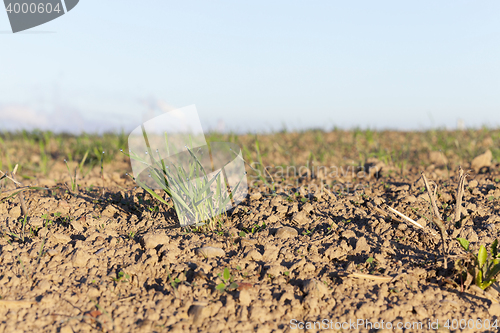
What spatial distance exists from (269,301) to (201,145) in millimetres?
1151

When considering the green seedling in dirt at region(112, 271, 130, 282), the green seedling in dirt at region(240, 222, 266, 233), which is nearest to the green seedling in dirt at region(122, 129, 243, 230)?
the green seedling in dirt at region(240, 222, 266, 233)

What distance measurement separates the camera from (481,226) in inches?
88.3

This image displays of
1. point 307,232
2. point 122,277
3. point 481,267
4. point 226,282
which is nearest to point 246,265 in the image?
point 226,282

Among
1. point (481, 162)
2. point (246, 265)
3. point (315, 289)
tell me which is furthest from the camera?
point (481, 162)

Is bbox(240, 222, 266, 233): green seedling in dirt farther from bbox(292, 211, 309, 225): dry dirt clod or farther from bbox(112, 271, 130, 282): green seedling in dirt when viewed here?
bbox(112, 271, 130, 282): green seedling in dirt

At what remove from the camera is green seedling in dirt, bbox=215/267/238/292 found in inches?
65.4

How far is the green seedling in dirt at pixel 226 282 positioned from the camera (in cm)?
166

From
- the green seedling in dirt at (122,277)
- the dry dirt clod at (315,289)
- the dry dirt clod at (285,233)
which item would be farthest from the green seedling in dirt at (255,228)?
the green seedling in dirt at (122,277)

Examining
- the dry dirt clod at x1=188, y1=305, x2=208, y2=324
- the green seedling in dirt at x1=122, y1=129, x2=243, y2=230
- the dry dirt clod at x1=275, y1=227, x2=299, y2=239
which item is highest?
the green seedling in dirt at x1=122, y1=129, x2=243, y2=230

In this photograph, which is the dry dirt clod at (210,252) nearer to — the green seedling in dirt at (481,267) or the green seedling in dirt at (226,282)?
the green seedling in dirt at (226,282)

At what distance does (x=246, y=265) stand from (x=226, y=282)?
0.16 meters

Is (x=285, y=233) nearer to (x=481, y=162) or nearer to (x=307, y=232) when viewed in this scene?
(x=307, y=232)

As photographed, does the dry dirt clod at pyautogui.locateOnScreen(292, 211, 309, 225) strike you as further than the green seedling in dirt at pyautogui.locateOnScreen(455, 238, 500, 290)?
Yes

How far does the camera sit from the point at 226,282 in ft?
5.62
